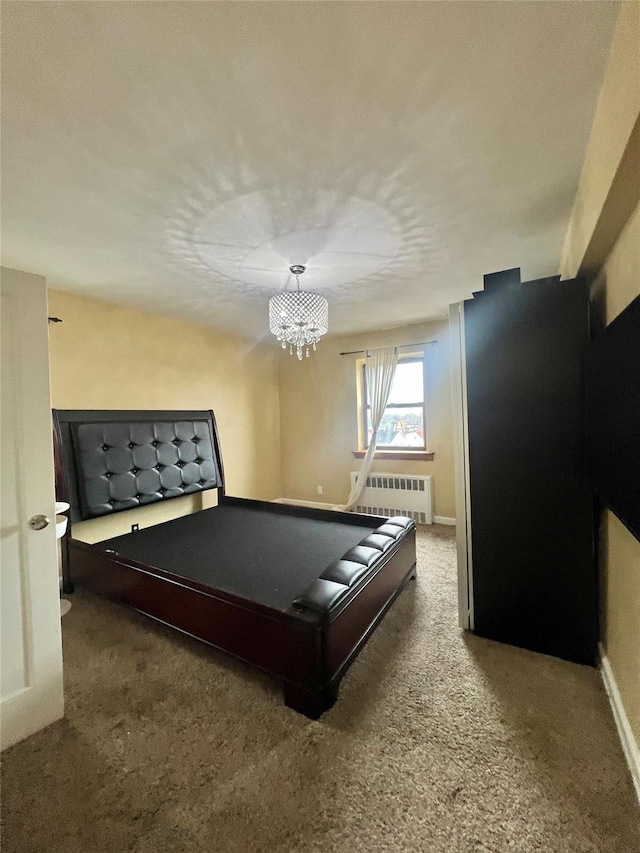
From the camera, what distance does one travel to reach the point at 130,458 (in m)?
3.14

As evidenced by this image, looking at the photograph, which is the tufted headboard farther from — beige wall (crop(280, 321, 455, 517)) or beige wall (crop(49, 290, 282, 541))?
beige wall (crop(280, 321, 455, 517))

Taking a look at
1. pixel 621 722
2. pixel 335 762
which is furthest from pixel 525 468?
pixel 335 762

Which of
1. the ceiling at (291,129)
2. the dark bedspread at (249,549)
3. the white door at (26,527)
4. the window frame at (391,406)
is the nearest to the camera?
the ceiling at (291,129)

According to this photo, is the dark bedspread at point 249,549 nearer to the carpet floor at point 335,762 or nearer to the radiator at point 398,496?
the carpet floor at point 335,762

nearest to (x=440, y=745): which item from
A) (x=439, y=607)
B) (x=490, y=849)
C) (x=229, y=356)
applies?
(x=490, y=849)

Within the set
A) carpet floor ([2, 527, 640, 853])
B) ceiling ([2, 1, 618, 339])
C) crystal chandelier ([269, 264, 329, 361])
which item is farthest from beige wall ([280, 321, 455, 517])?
carpet floor ([2, 527, 640, 853])

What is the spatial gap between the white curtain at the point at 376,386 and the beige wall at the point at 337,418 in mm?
179

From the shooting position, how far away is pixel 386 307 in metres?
3.52

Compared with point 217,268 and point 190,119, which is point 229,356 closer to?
point 217,268

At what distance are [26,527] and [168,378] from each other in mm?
2472

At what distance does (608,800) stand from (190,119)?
2.75 metres

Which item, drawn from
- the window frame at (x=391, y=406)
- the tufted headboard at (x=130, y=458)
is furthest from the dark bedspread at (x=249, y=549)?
the window frame at (x=391, y=406)

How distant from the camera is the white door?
4.56 ft

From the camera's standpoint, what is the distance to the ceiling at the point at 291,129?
973 mm
